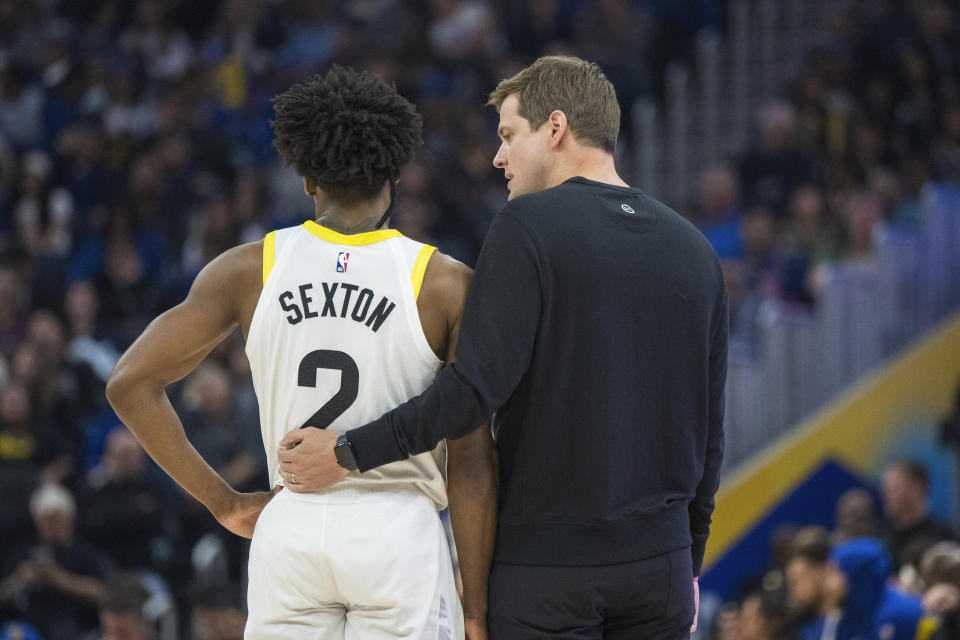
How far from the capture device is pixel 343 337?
2.91m

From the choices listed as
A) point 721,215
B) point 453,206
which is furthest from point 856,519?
point 453,206

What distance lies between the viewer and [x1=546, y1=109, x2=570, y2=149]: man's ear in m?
3.10

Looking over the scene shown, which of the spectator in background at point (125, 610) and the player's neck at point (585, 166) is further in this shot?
the spectator in background at point (125, 610)

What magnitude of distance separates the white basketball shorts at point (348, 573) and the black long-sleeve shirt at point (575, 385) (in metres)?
0.14

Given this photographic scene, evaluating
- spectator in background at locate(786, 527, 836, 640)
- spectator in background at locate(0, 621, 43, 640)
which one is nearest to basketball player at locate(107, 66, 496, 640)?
spectator in background at locate(786, 527, 836, 640)

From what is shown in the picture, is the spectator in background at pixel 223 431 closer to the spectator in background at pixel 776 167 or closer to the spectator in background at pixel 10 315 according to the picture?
the spectator in background at pixel 10 315

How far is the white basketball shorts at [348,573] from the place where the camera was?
2.85 meters

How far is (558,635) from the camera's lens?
2.89 meters

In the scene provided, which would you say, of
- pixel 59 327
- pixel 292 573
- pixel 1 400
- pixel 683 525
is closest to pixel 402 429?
pixel 292 573

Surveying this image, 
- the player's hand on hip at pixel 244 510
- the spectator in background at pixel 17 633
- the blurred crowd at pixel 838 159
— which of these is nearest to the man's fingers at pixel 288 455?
the player's hand on hip at pixel 244 510

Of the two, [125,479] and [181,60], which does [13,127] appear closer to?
[181,60]

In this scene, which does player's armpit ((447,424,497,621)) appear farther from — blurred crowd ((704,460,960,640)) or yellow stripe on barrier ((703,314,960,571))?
yellow stripe on barrier ((703,314,960,571))

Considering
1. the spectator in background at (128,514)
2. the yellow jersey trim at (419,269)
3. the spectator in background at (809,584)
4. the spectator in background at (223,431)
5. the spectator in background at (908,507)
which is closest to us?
the yellow jersey trim at (419,269)

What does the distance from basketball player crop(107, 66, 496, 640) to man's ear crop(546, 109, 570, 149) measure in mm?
305
